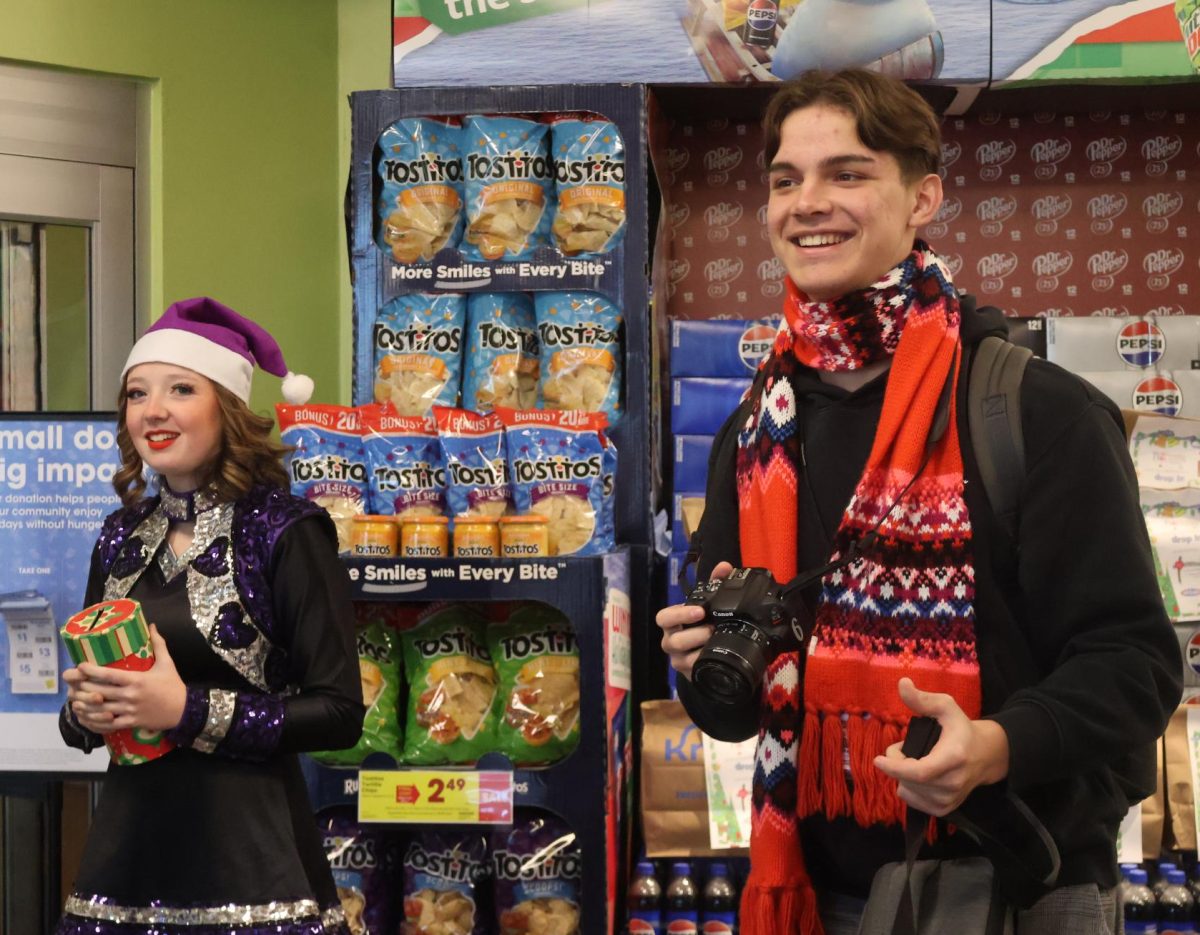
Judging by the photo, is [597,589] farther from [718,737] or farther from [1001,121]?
[1001,121]

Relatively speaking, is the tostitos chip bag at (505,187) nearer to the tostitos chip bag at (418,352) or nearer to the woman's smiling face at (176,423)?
the tostitos chip bag at (418,352)

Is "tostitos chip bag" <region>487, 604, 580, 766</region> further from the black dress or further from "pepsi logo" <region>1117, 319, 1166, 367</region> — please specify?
"pepsi logo" <region>1117, 319, 1166, 367</region>

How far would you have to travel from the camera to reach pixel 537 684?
3.12 metres

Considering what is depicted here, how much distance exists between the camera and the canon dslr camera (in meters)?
1.47

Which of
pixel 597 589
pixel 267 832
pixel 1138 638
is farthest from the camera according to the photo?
pixel 597 589

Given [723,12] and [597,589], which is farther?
[723,12]

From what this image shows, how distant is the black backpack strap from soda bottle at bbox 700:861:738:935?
1.82 meters

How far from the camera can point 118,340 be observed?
395 centimetres

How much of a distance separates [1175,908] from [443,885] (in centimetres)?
159

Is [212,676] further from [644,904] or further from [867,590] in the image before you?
[644,904]

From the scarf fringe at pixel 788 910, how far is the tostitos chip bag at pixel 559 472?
5.15 feet

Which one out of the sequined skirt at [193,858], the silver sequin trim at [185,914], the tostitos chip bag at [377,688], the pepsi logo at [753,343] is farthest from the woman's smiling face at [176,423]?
the pepsi logo at [753,343]

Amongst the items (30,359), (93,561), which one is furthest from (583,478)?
(30,359)

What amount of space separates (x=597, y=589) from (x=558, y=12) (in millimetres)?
1515
